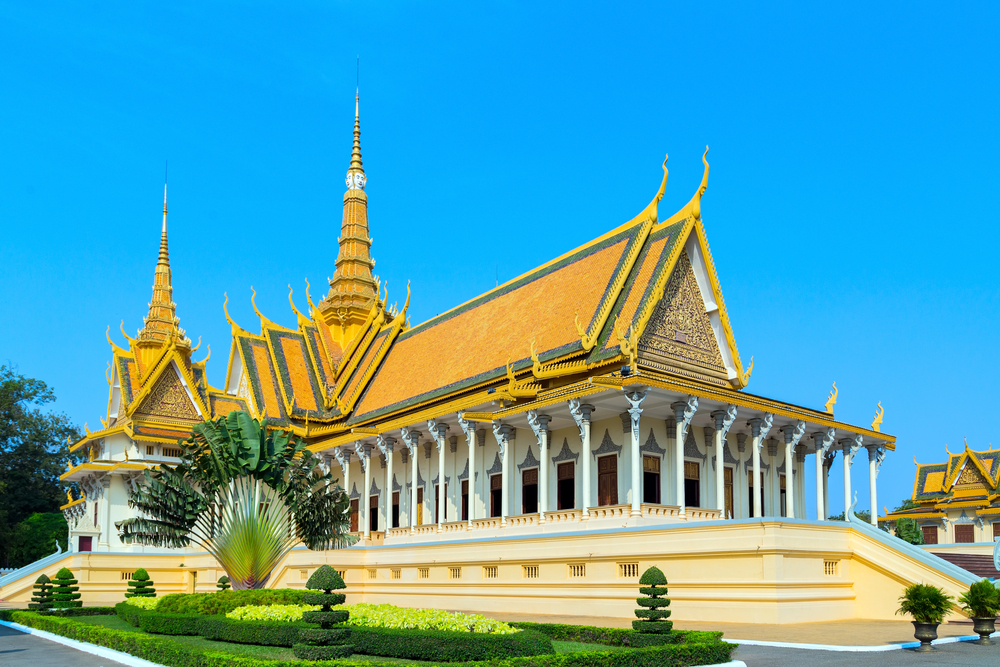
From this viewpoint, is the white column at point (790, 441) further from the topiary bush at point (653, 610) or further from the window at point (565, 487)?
the topiary bush at point (653, 610)

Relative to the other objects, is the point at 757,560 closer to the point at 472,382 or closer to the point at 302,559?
the point at 472,382

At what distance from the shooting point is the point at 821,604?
17438 mm

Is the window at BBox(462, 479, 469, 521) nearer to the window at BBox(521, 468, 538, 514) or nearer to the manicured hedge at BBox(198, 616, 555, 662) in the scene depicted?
the window at BBox(521, 468, 538, 514)

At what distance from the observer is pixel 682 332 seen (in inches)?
1046

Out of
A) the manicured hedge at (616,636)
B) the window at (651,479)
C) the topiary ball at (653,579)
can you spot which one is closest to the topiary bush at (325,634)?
the manicured hedge at (616,636)

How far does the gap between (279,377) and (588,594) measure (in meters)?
21.4

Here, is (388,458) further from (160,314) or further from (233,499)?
(160,314)

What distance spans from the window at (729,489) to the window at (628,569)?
706cm

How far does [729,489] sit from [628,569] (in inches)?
311

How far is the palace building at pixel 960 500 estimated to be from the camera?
135 ft

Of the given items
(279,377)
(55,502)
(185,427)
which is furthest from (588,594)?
(55,502)

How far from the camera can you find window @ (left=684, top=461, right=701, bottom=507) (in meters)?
25.5

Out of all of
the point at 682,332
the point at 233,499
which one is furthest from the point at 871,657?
the point at 682,332

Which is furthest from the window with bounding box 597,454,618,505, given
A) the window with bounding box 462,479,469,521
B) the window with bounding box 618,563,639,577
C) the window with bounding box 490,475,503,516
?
the window with bounding box 462,479,469,521
